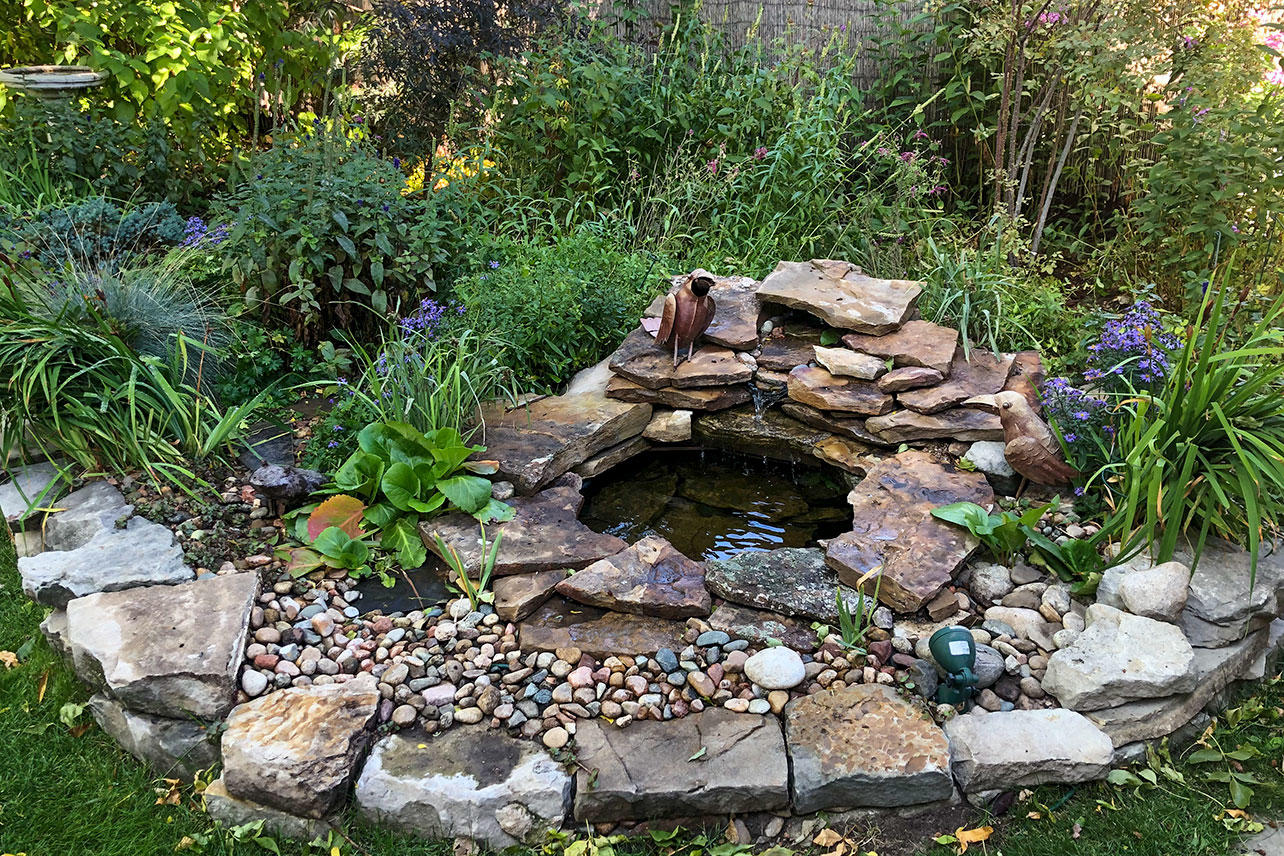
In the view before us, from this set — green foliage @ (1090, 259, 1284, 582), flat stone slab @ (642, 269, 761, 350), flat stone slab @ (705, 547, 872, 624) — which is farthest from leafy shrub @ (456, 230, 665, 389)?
green foliage @ (1090, 259, 1284, 582)

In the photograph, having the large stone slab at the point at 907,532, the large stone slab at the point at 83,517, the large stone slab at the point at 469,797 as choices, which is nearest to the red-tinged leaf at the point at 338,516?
the large stone slab at the point at 83,517

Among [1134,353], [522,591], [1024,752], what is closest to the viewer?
[1024,752]

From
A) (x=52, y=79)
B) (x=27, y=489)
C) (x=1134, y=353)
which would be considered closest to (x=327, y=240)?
(x=27, y=489)

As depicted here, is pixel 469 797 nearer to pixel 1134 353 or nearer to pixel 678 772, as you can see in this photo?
pixel 678 772

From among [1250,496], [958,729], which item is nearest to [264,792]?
[958,729]

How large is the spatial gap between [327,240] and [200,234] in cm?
106

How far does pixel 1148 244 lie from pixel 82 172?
6.18 meters

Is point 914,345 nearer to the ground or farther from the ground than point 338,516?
farther from the ground

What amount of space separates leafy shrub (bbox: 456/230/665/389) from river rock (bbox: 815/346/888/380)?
0.97 metres

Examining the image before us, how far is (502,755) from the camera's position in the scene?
2670 millimetres

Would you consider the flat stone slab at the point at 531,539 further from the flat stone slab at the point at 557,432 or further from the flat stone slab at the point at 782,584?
the flat stone slab at the point at 782,584

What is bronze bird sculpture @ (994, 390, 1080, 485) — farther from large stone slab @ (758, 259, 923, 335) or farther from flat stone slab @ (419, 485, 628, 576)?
flat stone slab @ (419, 485, 628, 576)

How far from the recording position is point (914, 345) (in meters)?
4.29

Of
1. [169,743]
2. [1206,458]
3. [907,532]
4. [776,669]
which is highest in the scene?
[1206,458]
